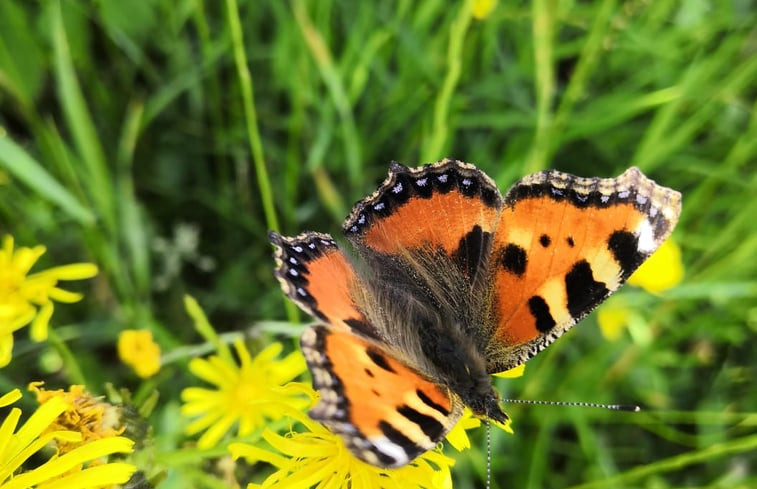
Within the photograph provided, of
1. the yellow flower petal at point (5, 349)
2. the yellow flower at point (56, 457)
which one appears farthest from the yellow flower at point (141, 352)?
the yellow flower at point (56, 457)

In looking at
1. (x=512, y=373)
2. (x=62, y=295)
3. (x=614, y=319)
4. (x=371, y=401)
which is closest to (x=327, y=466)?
(x=371, y=401)

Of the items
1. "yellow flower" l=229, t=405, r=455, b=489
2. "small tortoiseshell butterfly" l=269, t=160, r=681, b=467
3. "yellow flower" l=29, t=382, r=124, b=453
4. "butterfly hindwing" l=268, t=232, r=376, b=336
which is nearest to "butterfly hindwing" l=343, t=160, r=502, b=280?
"small tortoiseshell butterfly" l=269, t=160, r=681, b=467

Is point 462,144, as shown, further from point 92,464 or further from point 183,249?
point 92,464

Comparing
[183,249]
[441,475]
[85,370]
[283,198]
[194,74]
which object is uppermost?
[194,74]

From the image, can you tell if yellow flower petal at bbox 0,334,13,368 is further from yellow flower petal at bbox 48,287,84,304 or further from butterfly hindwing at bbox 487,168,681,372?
butterfly hindwing at bbox 487,168,681,372

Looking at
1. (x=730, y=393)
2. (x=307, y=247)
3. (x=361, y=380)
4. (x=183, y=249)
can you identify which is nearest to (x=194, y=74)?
(x=183, y=249)

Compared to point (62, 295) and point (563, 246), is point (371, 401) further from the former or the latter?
point (62, 295)
